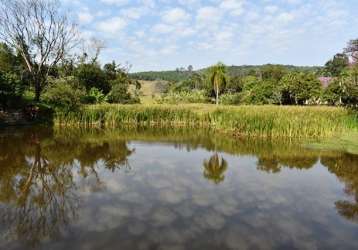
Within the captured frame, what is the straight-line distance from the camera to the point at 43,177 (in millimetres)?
7461

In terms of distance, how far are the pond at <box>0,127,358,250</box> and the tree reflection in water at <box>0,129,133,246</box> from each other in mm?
22

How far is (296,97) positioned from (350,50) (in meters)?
16.7

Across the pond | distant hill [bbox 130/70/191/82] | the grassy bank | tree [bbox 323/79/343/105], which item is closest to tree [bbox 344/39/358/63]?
the grassy bank

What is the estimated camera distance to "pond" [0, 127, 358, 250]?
14.5 ft

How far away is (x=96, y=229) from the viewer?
15.2ft

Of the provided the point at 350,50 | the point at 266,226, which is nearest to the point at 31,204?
the point at 266,226

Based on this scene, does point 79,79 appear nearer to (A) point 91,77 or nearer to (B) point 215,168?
(A) point 91,77

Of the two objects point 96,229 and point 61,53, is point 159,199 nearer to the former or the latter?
point 96,229

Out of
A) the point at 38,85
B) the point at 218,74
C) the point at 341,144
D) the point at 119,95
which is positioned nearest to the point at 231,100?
the point at 218,74

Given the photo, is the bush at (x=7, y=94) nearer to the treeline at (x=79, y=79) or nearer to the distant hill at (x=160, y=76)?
the treeline at (x=79, y=79)

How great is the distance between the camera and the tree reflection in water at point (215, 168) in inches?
308

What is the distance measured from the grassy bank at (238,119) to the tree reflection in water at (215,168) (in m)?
4.47

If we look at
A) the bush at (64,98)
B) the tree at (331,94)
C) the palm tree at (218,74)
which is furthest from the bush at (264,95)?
the bush at (64,98)

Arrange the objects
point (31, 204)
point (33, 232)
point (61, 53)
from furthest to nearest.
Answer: point (61, 53) → point (31, 204) → point (33, 232)
